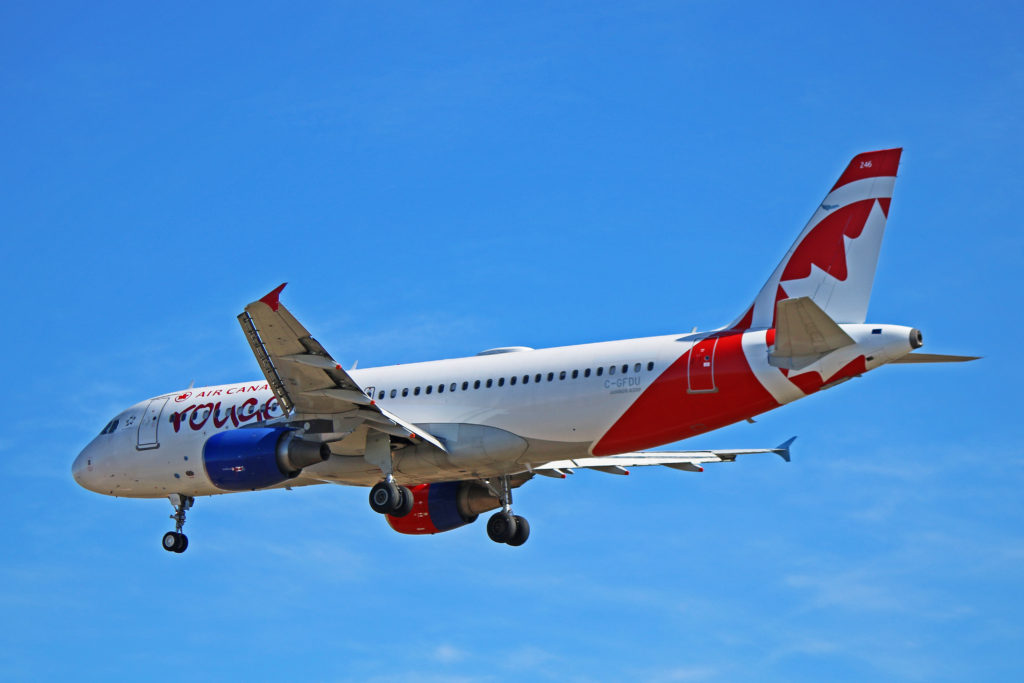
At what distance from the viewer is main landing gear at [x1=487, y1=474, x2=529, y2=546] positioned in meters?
35.1

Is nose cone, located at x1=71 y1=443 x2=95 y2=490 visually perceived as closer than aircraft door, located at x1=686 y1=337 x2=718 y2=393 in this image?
No

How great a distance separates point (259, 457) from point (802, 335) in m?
12.4

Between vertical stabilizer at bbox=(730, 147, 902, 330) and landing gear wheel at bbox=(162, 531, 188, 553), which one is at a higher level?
vertical stabilizer at bbox=(730, 147, 902, 330)

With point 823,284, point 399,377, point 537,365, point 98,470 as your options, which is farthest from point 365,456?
point 823,284

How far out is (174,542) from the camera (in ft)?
116

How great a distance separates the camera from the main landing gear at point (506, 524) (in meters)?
35.1

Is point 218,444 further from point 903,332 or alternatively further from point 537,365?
point 903,332

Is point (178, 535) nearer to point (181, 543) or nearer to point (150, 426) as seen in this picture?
point (181, 543)

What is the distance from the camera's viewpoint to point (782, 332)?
2703cm

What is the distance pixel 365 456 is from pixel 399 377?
247 cm

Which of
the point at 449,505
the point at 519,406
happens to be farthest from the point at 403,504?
the point at 449,505

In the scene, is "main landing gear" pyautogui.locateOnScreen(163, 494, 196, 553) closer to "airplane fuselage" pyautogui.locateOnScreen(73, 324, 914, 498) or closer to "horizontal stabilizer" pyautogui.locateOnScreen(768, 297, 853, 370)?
"airplane fuselage" pyautogui.locateOnScreen(73, 324, 914, 498)

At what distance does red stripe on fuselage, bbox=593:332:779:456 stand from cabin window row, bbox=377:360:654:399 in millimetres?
696

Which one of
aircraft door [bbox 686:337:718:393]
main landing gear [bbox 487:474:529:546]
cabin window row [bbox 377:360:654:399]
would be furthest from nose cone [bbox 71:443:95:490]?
aircraft door [bbox 686:337:718:393]
